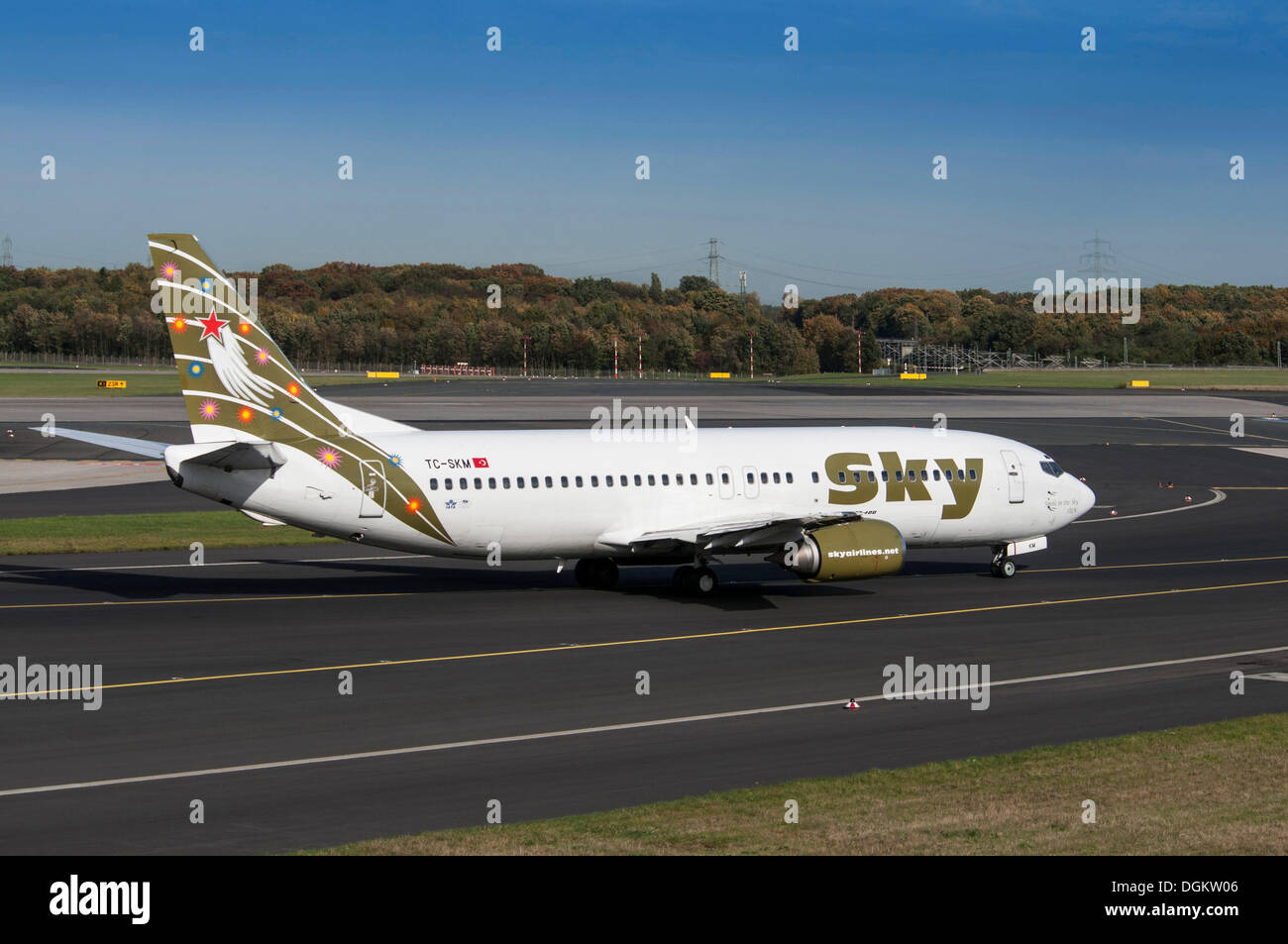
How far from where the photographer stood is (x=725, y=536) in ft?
117

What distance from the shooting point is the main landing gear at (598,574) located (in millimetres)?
38875

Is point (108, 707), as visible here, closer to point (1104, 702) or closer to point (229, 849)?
point (229, 849)

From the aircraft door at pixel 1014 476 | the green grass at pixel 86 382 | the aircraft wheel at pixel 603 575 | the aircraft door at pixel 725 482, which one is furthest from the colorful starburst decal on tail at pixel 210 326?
the green grass at pixel 86 382

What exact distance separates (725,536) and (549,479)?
4917mm

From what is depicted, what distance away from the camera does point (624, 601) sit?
36.7 metres

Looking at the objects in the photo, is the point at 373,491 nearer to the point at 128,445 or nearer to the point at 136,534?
the point at 128,445

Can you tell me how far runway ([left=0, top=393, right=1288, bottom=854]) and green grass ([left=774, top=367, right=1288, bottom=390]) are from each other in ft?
372

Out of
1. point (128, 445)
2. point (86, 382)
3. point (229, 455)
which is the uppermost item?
point (86, 382)

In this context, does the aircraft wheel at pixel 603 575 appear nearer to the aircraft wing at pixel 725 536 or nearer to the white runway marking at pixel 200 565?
the aircraft wing at pixel 725 536

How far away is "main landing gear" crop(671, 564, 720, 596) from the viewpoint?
37562 mm

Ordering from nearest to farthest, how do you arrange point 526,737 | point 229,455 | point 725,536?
point 526,737, point 229,455, point 725,536

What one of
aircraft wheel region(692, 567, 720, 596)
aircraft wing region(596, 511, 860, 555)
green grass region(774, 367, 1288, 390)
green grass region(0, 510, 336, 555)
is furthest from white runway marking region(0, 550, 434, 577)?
green grass region(774, 367, 1288, 390)

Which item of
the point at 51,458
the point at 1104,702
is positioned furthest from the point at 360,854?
the point at 51,458

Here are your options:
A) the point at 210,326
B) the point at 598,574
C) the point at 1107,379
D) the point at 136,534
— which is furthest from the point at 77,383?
the point at 598,574
